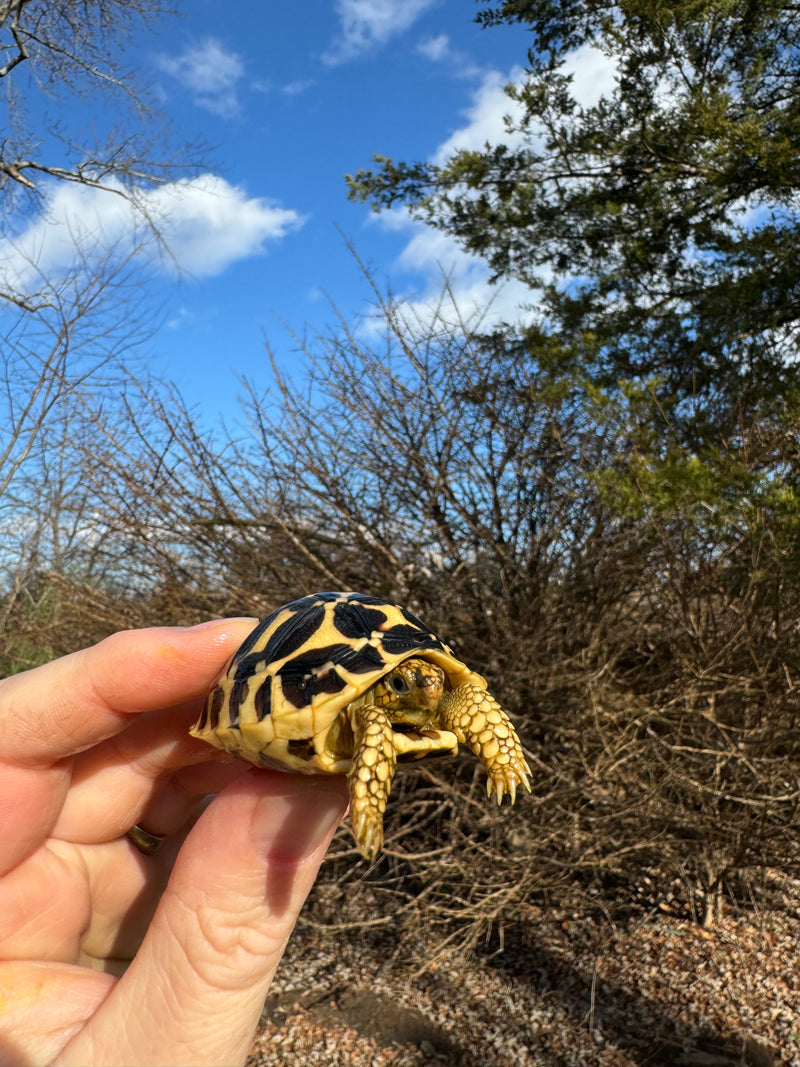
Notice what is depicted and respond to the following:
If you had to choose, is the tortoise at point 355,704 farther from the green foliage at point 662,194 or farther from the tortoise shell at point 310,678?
the green foliage at point 662,194

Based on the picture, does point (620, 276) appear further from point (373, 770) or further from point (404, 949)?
point (373, 770)

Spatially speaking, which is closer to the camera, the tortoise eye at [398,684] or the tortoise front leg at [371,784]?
the tortoise front leg at [371,784]

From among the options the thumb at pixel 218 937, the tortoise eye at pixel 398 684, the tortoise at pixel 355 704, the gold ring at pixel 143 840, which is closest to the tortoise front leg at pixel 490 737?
the tortoise at pixel 355 704

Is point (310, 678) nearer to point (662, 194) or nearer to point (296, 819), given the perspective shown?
point (296, 819)

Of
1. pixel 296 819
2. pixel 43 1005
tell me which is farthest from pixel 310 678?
pixel 43 1005

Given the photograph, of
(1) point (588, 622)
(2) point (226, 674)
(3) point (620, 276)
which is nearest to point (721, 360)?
(3) point (620, 276)

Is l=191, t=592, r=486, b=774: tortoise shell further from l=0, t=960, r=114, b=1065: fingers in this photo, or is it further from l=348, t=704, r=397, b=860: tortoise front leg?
l=0, t=960, r=114, b=1065: fingers
